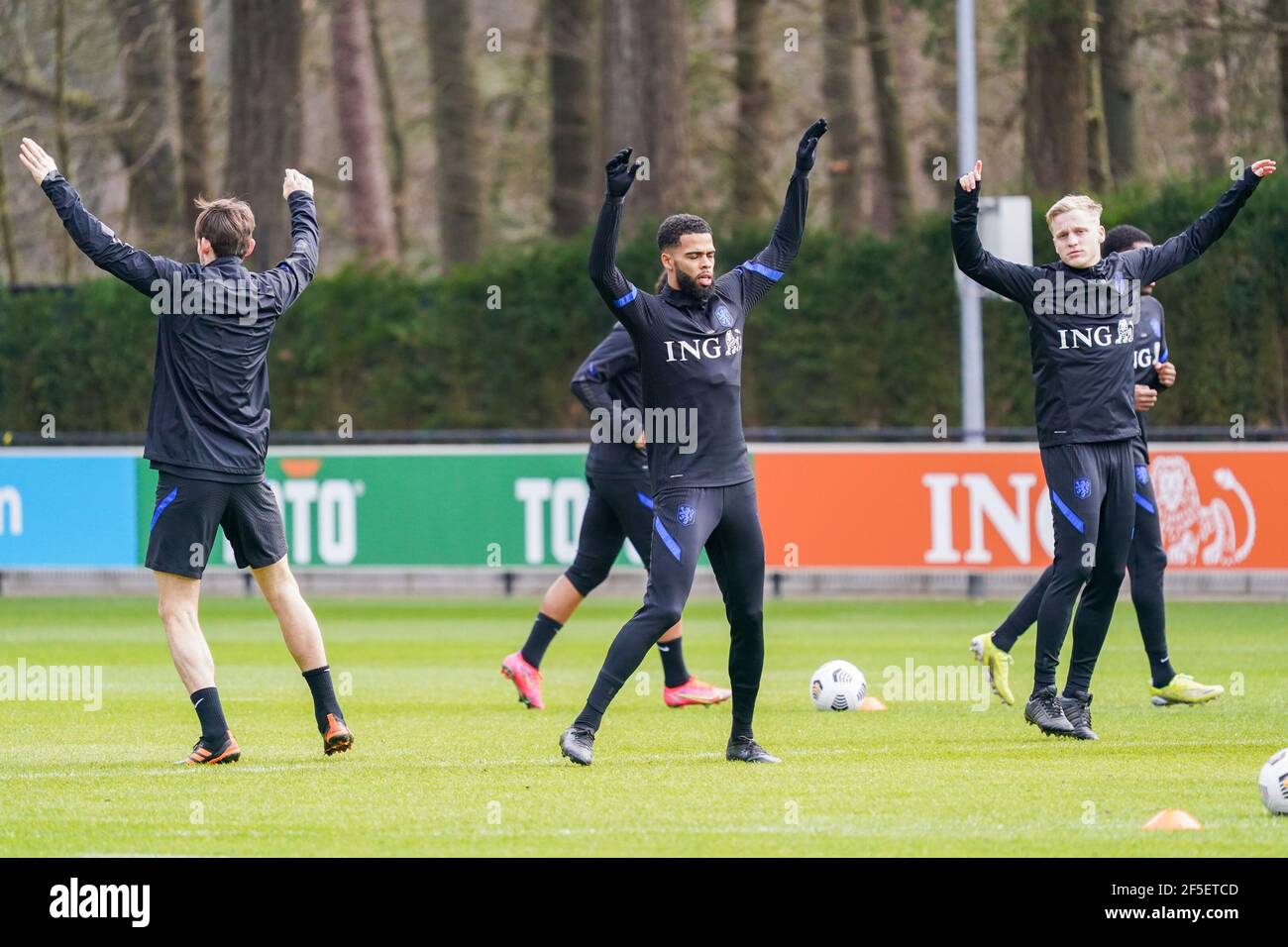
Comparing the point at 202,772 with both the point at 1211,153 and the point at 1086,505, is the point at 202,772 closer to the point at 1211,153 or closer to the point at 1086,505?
the point at 1086,505

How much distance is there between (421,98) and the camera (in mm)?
36625

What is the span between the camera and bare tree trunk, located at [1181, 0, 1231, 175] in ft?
89.1

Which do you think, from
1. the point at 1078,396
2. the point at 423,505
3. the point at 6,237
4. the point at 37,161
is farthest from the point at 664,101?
the point at 37,161

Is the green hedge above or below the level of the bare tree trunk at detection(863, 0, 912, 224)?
below

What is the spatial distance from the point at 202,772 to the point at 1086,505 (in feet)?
13.2

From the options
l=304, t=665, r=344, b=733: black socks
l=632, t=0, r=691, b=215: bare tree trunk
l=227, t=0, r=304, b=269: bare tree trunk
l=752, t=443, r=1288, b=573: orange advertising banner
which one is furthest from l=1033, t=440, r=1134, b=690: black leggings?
l=227, t=0, r=304, b=269: bare tree trunk

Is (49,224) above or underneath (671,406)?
above

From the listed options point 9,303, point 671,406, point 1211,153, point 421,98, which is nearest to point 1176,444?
point 671,406

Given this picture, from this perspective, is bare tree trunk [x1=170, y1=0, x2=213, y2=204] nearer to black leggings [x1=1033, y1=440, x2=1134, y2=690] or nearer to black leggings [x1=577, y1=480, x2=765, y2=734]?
black leggings [x1=1033, y1=440, x2=1134, y2=690]

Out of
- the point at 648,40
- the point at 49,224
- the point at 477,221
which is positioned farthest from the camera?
the point at 49,224

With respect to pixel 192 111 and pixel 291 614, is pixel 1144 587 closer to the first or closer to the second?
pixel 291 614

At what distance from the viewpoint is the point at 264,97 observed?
1087 inches

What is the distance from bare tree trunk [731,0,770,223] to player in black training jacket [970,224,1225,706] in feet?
73.3
